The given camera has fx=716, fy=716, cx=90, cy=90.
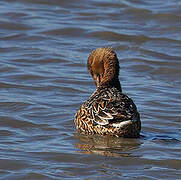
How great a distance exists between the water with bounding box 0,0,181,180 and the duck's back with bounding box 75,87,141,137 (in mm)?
137

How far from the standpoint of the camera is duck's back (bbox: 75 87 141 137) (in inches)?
329

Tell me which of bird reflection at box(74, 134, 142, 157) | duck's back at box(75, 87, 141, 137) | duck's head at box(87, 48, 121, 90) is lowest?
bird reflection at box(74, 134, 142, 157)

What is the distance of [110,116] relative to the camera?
8.32 metres

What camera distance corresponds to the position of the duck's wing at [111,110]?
8328 millimetres

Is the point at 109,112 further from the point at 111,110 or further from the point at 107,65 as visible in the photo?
the point at 107,65

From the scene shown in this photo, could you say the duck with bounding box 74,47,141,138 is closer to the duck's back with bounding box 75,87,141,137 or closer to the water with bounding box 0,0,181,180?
the duck's back with bounding box 75,87,141,137

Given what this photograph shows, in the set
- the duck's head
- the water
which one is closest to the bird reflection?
the water

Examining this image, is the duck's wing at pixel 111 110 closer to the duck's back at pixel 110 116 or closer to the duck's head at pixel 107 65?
the duck's back at pixel 110 116

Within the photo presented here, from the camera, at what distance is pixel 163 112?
10.1m

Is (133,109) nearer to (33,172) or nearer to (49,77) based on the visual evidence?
(33,172)

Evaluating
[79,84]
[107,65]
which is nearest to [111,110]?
[107,65]

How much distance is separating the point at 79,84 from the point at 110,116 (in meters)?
3.23

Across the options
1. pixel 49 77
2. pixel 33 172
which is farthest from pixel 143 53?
pixel 33 172

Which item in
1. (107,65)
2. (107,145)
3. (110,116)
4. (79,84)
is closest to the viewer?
(110,116)
